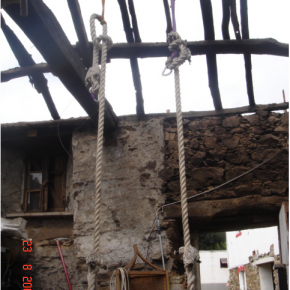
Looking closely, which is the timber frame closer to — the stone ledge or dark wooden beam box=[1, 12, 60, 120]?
dark wooden beam box=[1, 12, 60, 120]

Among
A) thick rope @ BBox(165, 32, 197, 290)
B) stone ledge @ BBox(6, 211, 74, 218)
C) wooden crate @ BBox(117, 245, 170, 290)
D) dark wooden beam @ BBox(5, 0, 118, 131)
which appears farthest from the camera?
stone ledge @ BBox(6, 211, 74, 218)

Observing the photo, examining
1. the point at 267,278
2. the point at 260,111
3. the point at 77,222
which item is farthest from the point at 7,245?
the point at 267,278

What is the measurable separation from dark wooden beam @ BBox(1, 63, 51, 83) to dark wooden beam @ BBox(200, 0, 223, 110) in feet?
4.21

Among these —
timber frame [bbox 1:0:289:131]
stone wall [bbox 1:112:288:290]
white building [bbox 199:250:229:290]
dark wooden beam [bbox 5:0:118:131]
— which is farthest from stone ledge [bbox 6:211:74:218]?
white building [bbox 199:250:229:290]

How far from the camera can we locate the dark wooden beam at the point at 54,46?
180cm

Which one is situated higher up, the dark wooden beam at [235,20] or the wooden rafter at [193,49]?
the dark wooden beam at [235,20]

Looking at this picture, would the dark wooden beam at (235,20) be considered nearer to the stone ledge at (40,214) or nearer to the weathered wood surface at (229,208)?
the weathered wood surface at (229,208)

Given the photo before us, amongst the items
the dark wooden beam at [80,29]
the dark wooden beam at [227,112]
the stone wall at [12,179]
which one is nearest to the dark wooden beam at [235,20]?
the dark wooden beam at [227,112]

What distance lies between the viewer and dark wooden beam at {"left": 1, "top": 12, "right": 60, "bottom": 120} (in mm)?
2547

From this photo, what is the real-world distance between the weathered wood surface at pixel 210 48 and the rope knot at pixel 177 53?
719 mm

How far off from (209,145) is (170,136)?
36 cm

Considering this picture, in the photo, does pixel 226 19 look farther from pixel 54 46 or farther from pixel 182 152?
pixel 182 152

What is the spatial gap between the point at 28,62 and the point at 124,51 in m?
0.77

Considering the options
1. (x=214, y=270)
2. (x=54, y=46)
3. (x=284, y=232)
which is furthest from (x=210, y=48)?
(x=214, y=270)
